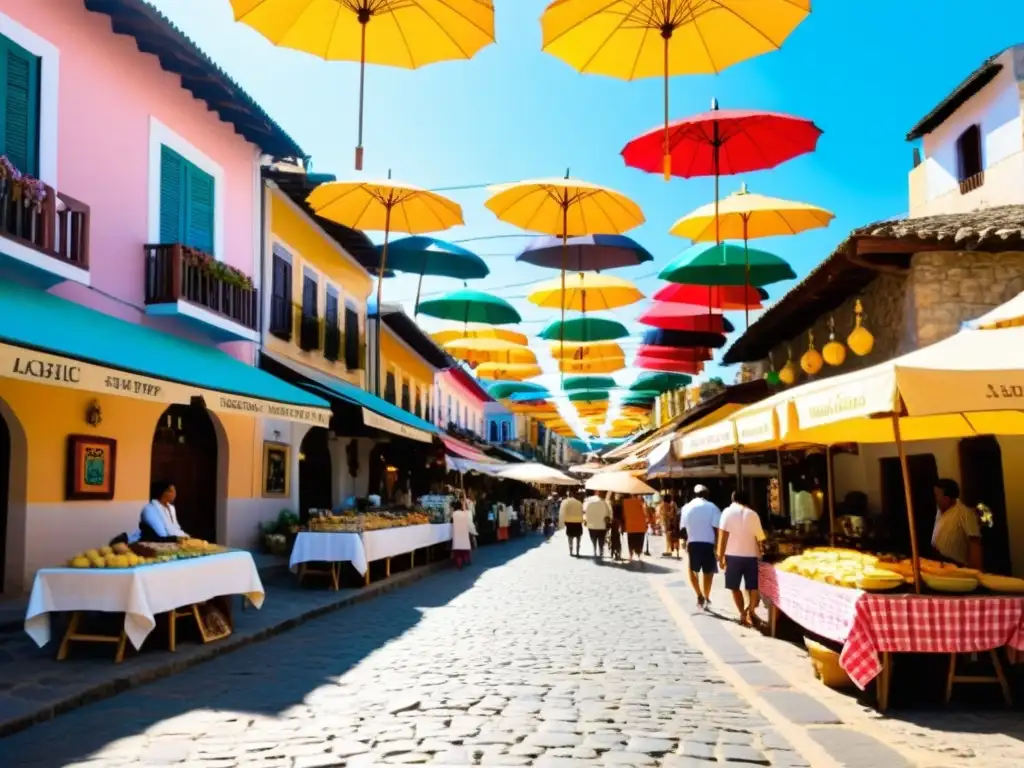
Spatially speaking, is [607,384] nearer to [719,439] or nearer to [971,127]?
[971,127]

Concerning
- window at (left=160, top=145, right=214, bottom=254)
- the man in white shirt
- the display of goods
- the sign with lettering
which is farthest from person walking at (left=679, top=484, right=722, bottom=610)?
the man in white shirt

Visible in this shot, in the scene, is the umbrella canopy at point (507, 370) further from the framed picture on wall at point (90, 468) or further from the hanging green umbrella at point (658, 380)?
the framed picture on wall at point (90, 468)

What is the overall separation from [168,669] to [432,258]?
1176 cm

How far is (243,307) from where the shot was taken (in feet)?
50.6

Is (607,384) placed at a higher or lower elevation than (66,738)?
higher

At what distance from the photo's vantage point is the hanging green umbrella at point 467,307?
22.4m

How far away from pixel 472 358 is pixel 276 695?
19811mm

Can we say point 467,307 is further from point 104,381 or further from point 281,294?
point 104,381

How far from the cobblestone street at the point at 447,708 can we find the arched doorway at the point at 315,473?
394 inches

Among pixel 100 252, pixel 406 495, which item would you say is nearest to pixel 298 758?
pixel 100 252

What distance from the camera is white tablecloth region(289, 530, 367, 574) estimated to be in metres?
13.9

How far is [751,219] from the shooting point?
14844 millimetres

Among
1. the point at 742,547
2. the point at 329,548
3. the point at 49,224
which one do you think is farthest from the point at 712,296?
the point at 49,224

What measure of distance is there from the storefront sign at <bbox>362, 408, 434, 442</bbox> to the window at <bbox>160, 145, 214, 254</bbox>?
3674 mm
